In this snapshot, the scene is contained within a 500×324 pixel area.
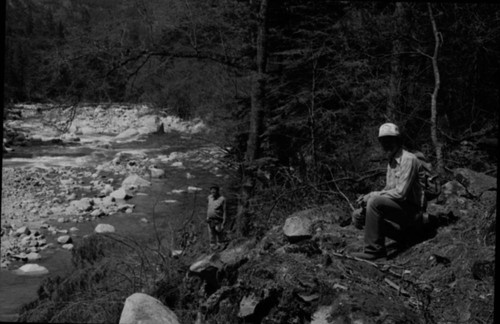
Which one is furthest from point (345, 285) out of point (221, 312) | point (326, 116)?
point (326, 116)

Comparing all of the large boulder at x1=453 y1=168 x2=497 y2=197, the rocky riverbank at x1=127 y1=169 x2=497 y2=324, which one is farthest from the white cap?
the large boulder at x1=453 y1=168 x2=497 y2=197

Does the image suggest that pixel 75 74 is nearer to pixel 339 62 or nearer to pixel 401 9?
pixel 339 62

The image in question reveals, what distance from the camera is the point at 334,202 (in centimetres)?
739

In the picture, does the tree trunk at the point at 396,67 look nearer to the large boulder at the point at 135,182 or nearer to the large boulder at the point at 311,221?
the large boulder at the point at 311,221

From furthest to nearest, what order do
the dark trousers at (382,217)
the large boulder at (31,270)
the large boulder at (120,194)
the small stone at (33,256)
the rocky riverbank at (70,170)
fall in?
the large boulder at (120,194) < the rocky riverbank at (70,170) < the small stone at (33,256) < the large boulder at (31,270) < the dark trousers at (382,217)

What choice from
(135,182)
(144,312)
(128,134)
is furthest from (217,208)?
(128,134)

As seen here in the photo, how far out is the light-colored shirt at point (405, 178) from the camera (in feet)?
15.0

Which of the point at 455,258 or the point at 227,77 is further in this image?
the point at 227,77

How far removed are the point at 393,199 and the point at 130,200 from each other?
14003mm

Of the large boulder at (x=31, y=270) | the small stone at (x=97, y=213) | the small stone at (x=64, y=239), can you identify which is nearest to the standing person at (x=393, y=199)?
the large boulder at (x=31, y=270)

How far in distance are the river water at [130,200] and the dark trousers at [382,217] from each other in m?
5.07

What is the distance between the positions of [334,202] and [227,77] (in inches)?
193

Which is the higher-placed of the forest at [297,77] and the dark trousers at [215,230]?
the forest at [297,77]

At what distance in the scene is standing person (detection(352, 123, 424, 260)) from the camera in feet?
15.0
